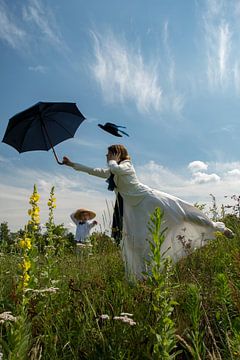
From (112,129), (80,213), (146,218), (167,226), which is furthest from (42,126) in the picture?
(80,213)

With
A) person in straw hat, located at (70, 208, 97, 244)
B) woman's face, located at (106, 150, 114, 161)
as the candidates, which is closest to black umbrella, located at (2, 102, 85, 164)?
woman's face, located at (106, 150, 114, 161)

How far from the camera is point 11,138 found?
21.9ft

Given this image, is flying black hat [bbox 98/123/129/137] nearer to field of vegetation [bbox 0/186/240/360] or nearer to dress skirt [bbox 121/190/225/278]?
dress skirt [bbox 121/190/225/278]

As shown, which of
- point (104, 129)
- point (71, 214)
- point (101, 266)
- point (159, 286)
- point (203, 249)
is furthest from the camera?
point (71, 214)

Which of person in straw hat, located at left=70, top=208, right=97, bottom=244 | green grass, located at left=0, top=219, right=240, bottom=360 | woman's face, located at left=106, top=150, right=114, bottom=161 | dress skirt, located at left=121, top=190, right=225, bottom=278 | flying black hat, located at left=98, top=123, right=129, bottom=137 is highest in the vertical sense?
flying black hat, located at left=98, top=123, right=129, bottom=137

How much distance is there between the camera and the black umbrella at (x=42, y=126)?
637 cm

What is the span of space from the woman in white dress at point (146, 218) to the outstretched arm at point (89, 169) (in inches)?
5.4

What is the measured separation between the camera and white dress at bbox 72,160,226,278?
17.9 ft

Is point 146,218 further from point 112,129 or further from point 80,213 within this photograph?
point 80,213

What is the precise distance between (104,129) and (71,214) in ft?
21.2

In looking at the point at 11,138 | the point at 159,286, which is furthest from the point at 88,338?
the point at 11,138

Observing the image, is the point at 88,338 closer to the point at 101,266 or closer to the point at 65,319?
the point at 65,319

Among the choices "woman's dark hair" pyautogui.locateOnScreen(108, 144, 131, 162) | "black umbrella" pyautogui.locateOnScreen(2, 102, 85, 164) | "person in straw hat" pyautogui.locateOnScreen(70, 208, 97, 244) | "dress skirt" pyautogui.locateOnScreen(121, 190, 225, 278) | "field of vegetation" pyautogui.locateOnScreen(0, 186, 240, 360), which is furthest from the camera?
"person in straw hat" pyautogui.locateOnScreen(70, 208, 97, 244)

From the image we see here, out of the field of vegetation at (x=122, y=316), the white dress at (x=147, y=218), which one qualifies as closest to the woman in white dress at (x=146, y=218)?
the white dress at (x=147, y=218)
